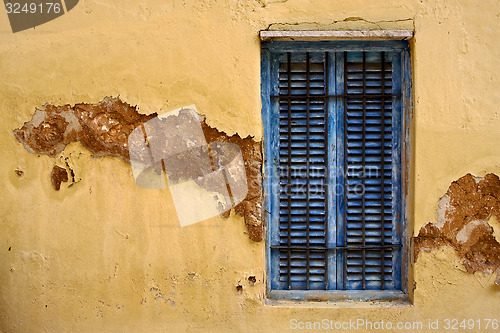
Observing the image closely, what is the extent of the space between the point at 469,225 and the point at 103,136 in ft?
7.87

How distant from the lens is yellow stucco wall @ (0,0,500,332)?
262cm

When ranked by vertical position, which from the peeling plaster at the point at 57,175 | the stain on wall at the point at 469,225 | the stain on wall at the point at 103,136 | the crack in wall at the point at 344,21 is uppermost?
the crack in wall at the point at 344,21

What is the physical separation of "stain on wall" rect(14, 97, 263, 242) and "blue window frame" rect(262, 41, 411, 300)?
0.41 feet

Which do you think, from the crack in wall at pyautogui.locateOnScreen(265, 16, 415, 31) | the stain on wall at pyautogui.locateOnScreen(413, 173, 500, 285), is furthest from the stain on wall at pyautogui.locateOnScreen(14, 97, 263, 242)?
the stain on wall at pyautogui.locateOnScreen(413, 173, 500, 285)

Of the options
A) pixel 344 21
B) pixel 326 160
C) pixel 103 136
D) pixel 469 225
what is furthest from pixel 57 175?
pixel 469 225

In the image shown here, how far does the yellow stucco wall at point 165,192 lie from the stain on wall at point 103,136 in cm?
6

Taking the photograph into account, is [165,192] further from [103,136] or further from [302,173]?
[302,173]

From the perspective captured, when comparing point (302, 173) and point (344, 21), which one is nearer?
point (344, 21)

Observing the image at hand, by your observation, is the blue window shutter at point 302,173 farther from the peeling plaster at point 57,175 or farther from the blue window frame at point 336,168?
the peeling plaster at point 57,175

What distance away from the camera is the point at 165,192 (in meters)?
2.71

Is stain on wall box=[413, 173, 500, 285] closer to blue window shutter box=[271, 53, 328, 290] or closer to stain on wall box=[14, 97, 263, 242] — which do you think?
blue window shutter box=[271, 53, 328, 290]

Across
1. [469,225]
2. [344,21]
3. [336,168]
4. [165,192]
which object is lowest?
[469,225]

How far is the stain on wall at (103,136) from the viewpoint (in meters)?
2.69

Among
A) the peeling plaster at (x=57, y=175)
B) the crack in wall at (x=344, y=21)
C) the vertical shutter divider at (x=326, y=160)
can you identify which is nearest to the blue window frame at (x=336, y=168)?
the vertical shutter divider at (x=326, y=160)
